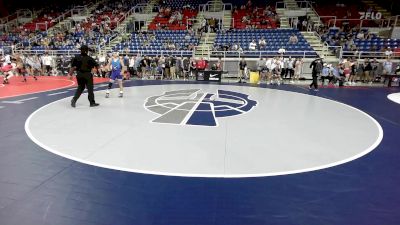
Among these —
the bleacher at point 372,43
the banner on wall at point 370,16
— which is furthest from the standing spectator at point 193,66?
the banner on wall at point 370,16

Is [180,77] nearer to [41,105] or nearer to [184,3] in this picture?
[41,105]

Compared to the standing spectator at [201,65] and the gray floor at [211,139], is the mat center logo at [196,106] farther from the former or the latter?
the standing spectator at [201,65]

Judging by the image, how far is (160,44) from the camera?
66.0 feet

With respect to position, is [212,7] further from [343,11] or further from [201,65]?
[201,65]

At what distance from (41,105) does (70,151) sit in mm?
4511

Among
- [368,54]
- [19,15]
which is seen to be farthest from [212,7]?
[19,15]

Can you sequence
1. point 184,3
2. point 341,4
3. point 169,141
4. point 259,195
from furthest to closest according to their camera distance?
point 184,3 → point 341,4 → point 169,141 → point 259,195

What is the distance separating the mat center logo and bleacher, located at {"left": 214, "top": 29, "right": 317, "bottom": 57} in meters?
7.50

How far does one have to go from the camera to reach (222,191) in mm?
3832

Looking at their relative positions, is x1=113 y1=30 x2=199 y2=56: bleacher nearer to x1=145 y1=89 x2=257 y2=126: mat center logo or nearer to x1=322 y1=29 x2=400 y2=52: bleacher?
x1=145 y1=89 x2=257 y2=126: mat center logo

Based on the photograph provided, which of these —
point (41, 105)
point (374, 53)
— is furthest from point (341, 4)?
point (41, 105)

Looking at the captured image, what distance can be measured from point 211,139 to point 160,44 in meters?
15.5

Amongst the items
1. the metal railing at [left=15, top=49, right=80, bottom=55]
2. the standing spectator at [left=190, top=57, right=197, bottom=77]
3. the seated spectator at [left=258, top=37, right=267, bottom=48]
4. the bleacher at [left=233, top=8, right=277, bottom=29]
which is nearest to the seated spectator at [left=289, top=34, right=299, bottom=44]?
the seated spectator at [left=258, top=37, right=267, bottom=48]

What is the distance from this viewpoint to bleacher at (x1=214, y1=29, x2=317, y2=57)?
17953 millimetres
